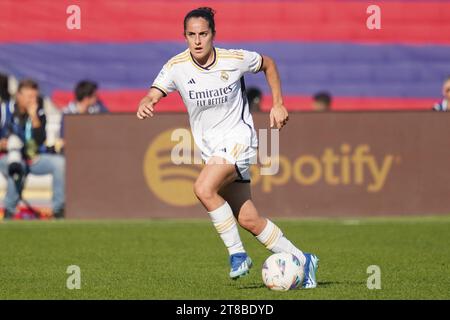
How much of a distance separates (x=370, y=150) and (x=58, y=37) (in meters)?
8.83

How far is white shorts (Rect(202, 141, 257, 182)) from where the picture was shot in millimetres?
8828

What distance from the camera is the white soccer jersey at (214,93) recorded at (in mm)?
8930

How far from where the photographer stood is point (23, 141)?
55.5 feet

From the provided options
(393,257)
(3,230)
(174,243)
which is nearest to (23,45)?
(3,230)

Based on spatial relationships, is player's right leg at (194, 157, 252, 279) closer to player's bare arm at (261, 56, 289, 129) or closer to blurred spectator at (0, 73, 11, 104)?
player's bare arm at (261, 56, 289, 129)

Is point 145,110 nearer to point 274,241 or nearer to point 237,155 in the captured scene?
point 237,155

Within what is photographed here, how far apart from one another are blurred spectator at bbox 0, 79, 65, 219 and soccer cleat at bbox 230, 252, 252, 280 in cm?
825

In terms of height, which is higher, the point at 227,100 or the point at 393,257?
the point at 227,100

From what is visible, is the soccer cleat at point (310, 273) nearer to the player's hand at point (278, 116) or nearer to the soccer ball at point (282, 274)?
the soccer ball at point (282, 274)

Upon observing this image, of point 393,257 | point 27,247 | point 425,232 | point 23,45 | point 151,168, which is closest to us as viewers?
point 393,257

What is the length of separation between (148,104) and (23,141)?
8650 millimetres

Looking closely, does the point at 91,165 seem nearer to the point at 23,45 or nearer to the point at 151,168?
the point at 151,168

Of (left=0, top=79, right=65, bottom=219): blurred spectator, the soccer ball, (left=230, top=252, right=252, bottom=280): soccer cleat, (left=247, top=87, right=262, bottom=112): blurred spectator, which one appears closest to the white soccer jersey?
(left=230, top=252, right=252, bottom=280): soccer cleat
